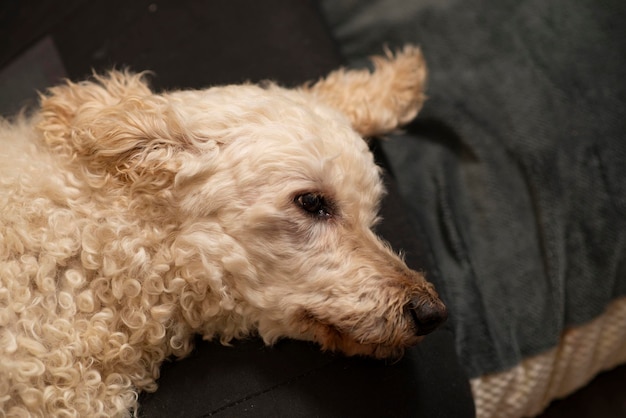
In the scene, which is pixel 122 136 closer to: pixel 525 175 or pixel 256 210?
pixel 256 210

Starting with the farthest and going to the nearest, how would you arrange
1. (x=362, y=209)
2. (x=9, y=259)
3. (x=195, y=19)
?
(x=195, y=19)
(x=362, y=209)
(x=9, y=259)

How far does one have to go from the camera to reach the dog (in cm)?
107

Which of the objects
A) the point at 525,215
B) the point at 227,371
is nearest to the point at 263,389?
the point at 227,371

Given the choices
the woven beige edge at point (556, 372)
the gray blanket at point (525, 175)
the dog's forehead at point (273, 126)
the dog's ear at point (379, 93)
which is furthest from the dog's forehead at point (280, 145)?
the woven beige edge at point (556, 372)

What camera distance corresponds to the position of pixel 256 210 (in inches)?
42.4

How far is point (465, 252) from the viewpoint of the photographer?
4.93 ft

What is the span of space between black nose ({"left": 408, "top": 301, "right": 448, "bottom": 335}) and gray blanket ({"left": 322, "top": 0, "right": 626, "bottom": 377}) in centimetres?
33

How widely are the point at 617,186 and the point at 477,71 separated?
19.0 inches

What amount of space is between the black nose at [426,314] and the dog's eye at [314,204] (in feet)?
0.79

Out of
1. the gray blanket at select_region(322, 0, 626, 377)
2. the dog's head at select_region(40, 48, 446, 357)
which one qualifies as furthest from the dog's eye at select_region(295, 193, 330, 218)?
the gray blanket at select_region(322, 0, 626, 377)

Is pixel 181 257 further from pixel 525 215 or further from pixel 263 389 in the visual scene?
pixel 525 215

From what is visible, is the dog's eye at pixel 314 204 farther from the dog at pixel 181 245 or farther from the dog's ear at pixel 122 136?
the dog's ear at pixel 122 136

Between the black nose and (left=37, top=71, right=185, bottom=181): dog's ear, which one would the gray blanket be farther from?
(left=37, top=71, right=185, bottom=181): dog's ear

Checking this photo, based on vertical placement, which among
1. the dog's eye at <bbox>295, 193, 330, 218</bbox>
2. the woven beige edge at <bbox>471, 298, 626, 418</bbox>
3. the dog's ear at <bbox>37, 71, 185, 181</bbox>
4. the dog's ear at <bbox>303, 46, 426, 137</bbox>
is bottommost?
the woven beige edge at <bbox>471, 298, 626, 418</bbox>
